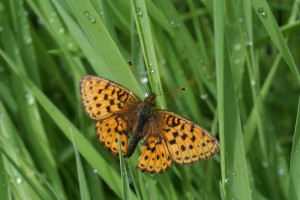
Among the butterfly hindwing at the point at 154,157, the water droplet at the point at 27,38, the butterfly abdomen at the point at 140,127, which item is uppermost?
the water droplet at the point at 27,38

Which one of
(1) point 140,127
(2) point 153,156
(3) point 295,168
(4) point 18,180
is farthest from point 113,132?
(3) point 295,168

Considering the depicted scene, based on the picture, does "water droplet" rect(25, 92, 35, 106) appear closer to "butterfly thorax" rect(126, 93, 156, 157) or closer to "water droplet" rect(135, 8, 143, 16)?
"butterfly thorax" rect(126, 93, 156, 157)

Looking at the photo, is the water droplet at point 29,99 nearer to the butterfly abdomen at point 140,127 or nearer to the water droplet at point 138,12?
the butterfly abdomen at point 140,127

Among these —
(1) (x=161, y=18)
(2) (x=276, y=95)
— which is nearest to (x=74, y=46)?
(1) (x=161, y=18)

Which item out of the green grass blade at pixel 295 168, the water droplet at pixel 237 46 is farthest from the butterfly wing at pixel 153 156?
the water droplet at pixel 237 46

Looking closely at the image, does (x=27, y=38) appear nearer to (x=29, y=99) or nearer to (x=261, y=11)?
(x=29, y=99)

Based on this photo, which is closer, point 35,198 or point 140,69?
point 35,198

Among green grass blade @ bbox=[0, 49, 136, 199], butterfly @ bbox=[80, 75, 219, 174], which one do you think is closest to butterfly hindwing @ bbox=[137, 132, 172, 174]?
butterfly @ bbox=[80, 75, 219, 174]

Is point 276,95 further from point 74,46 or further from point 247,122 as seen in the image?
point 74,46
